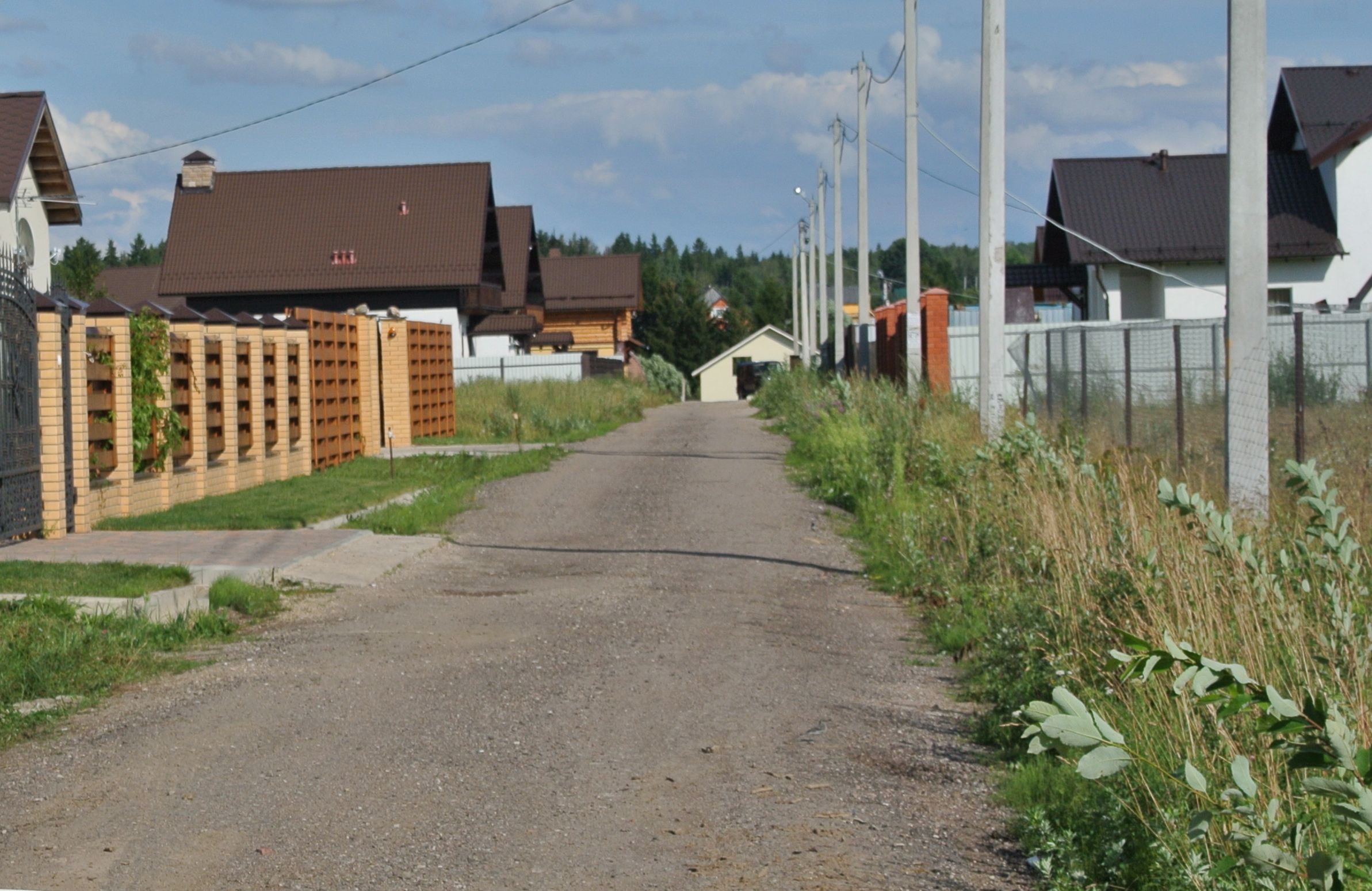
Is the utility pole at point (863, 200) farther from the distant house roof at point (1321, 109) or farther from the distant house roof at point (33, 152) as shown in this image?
the distant house roof at point (33, 152)

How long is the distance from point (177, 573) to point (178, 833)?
5.54 m

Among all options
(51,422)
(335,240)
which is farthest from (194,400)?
(335,240)

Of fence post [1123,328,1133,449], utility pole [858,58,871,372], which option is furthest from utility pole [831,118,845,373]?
fence post [1123,328,1133,449]

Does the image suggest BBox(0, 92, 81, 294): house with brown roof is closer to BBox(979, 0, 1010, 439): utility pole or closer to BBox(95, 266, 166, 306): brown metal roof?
BBox(979, 0, 1010, 439): utility pole

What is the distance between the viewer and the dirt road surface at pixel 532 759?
4.67 m

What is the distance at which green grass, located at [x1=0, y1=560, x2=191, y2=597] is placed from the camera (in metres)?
9.39

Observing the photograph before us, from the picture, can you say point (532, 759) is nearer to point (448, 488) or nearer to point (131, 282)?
point (448, 488)

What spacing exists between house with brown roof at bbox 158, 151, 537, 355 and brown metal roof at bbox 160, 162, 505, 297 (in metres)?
0.04

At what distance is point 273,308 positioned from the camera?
46031mm

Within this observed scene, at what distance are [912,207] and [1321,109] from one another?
1588cm

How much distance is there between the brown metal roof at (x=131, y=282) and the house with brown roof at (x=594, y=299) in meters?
20.5

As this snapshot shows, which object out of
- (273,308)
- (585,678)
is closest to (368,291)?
(273,308)

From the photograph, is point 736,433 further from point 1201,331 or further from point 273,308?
point 273,308

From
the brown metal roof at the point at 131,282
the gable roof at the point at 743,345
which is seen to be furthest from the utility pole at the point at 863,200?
the gable roof at the point at 743,345
